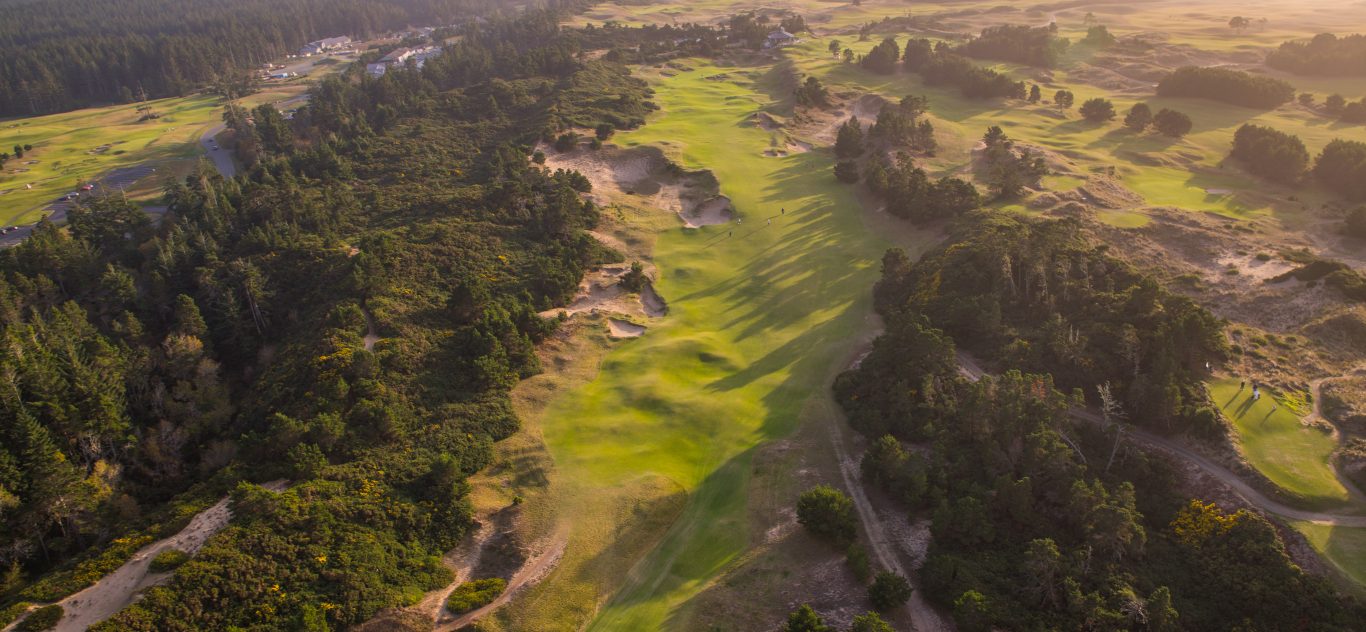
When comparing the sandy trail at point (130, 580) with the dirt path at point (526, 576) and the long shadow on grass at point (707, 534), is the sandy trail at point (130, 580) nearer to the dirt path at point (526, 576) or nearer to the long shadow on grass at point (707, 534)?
the dirt path at point (526, 576)

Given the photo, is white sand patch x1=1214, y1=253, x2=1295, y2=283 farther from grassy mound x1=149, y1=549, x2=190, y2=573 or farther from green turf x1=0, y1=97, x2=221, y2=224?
green turf x1=0, y1=97, x2=221, y2=224

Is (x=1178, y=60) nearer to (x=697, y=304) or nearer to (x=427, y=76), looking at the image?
(x=697, y=304)

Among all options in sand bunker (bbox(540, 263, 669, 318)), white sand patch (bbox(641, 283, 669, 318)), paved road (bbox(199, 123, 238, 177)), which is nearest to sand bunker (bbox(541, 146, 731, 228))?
white sand patch (bbox(641, 283, 669, 318))

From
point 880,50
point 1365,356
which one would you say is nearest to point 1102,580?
point 1365,356

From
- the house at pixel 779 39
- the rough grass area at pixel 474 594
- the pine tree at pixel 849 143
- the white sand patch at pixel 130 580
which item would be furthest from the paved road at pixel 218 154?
the house at pixel 779 39

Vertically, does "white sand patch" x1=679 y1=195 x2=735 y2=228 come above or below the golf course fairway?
above
